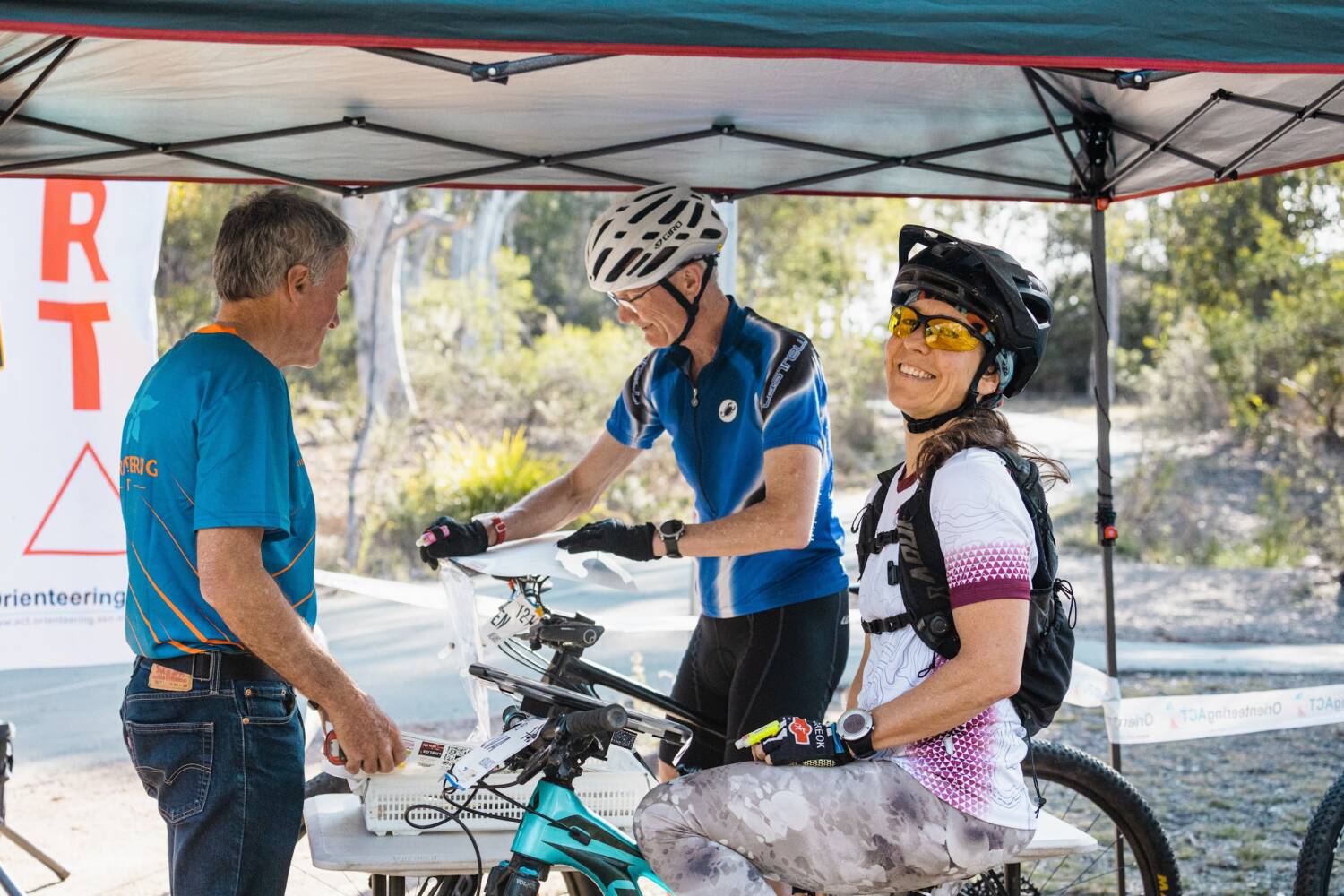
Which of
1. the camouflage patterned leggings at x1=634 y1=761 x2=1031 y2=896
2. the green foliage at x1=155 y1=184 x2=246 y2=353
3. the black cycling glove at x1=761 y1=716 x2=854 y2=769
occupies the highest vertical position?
the green foliage at x1=155 y1=184 x2=246 y2=353

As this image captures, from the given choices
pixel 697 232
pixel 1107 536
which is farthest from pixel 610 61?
pixel 1107 536

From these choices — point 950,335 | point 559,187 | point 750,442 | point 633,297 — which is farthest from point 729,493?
point 559,187

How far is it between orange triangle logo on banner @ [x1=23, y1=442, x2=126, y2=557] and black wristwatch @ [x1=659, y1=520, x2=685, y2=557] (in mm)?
3338

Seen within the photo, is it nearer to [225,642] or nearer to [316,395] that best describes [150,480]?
[225,642]

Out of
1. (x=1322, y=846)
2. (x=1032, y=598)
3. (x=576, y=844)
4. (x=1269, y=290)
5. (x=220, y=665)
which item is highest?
(x=1269, y=290)

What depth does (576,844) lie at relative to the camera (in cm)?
282

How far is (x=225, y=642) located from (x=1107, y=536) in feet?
10.5

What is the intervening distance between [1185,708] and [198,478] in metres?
3.77

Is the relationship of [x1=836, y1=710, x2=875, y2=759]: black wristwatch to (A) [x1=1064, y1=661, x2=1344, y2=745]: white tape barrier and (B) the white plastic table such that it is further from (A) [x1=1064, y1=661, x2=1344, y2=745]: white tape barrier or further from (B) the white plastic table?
(A) [x1=1064, y1=661, x2=1344, y2=745]: white tape barrier

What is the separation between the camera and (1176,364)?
66.0 feet

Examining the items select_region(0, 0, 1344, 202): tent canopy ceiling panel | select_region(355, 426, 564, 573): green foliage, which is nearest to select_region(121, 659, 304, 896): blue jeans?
select_region(0, 0, 1344, 202): tent canopy ceiling panel

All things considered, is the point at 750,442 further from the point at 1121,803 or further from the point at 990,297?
the point at 1121,803

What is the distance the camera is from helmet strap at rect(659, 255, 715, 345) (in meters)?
3.47

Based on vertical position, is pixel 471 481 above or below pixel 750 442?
below
